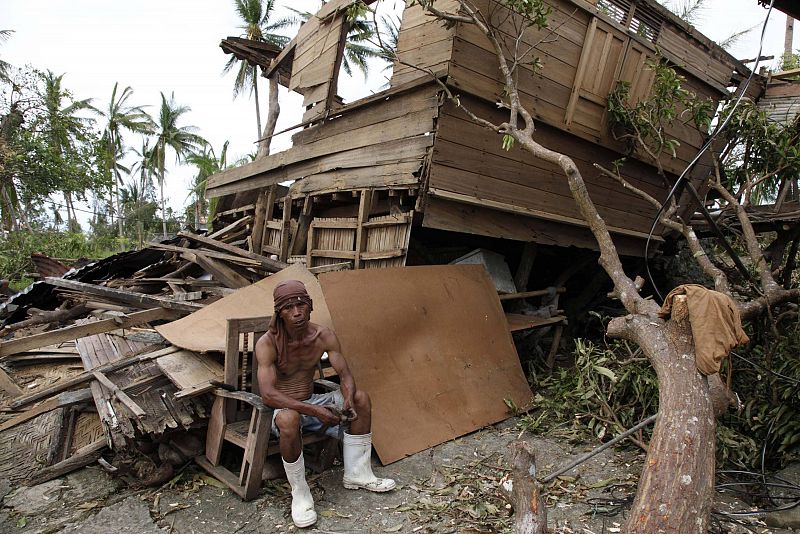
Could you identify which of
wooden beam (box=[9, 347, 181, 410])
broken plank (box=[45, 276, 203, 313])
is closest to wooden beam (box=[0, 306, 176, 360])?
broken plank (box=[45, 276, 203, 313])

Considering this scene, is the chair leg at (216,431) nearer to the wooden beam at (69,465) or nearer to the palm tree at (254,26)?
the wooden beam at (69,465)

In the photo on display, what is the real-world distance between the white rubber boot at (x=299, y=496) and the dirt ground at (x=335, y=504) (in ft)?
0.27

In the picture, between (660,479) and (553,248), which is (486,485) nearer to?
(660,479)

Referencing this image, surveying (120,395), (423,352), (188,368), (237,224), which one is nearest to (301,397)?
(188,368)

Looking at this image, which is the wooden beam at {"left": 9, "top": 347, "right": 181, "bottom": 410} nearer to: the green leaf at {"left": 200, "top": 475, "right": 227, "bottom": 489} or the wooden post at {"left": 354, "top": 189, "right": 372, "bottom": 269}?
the green leaf at {"left": 200, "top": 475, "right": 227, "bottom": 489}

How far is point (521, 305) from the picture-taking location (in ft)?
24.4

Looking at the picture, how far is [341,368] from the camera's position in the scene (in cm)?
353

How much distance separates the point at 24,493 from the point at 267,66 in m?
8.68

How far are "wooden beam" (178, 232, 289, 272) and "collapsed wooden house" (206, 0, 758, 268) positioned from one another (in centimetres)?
40

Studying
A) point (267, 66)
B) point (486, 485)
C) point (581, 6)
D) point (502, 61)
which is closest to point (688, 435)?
point (486, 485)

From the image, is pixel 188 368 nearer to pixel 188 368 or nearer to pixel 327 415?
pixel 188 368

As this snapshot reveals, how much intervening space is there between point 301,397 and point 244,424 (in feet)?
1.72

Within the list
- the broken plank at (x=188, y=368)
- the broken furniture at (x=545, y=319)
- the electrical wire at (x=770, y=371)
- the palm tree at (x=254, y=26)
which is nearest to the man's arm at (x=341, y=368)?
the broken plank at (x=188, y=368)

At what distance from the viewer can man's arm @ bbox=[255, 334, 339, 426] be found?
10.3 ft
